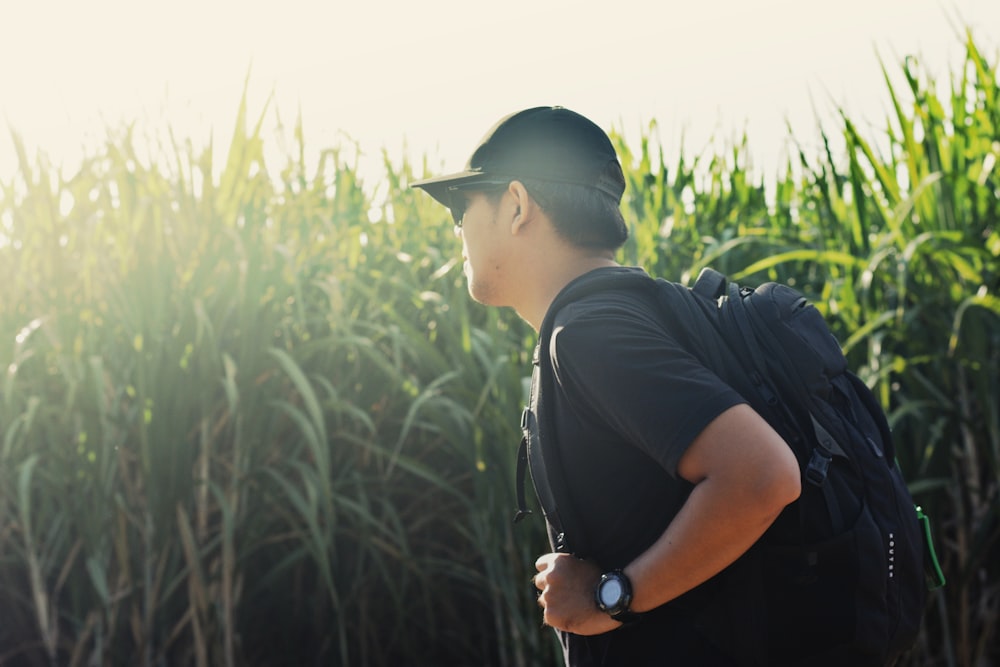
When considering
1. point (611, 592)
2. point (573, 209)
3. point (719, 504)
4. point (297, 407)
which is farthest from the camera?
→ point (297, 407)

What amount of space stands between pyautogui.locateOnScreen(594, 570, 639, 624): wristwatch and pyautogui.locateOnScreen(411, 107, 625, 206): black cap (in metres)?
0.57

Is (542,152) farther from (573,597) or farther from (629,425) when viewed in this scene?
(573,597)

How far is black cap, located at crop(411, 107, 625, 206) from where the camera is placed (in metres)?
1.52

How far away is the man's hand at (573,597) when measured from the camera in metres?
1.34

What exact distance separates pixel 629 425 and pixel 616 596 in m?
0.23

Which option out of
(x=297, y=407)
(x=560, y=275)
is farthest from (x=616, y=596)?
(x=297, y=407)

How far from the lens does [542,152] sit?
4.99 feet

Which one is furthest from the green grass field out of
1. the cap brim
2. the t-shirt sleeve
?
the t-shirt sleeve

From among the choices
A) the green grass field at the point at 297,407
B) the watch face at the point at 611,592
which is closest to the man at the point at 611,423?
the watch face at the point at 611,592

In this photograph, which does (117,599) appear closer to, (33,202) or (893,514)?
(33,202)

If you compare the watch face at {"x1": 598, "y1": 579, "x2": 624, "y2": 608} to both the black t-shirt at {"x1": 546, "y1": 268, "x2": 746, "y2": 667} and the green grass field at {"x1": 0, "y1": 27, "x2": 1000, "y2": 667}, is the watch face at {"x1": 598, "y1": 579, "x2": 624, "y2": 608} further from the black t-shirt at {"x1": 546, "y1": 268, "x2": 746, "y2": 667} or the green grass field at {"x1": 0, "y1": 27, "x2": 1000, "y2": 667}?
the green grass field at {"x1": 0, "y1": 27, "x2": 1000, "y2": 667}

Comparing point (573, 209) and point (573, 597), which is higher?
point (573, 209)

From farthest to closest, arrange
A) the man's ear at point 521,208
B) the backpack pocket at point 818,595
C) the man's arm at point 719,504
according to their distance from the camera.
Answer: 1. the man's ear at point 521,208
2. the backpack pocket at point 818,595
3. the man's arm at point 719,504

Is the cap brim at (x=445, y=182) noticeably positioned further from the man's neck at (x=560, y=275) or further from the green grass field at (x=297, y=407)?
the green grass field at (x=297, y=407)
